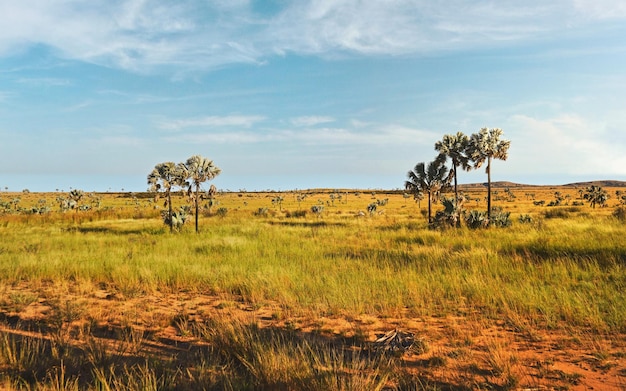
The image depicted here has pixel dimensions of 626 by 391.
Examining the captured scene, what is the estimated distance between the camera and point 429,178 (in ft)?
111

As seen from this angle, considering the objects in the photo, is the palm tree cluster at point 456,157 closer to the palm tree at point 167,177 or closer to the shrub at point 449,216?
the shrub at point 449,216

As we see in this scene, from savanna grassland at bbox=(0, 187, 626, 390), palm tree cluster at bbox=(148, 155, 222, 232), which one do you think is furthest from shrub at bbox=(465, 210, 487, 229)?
palm tree cluster at bbox=(148, 155, 222, 232)

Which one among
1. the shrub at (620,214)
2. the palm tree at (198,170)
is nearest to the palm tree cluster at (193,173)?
the palm tree at (198,170)

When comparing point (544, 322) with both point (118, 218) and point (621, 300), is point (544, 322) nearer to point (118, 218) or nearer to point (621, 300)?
point (621, 300)

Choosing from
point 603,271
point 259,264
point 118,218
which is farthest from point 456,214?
point 118,218

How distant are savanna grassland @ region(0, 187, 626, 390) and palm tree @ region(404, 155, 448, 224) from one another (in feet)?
61.7

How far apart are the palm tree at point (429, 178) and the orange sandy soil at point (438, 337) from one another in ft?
89.9

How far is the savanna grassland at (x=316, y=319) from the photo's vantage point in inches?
174

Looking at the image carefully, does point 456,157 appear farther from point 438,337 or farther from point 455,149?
point 438,337

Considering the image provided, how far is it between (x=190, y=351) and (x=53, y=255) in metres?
12.0

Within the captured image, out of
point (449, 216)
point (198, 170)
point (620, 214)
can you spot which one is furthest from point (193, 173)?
point (620, 214)

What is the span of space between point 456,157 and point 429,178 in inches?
175

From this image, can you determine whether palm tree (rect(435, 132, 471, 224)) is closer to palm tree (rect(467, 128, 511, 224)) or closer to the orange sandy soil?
palm tree (rect(467, 128, 511, 224))

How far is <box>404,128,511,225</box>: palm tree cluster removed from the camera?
89.6 ft
